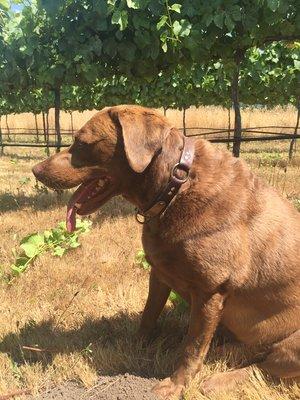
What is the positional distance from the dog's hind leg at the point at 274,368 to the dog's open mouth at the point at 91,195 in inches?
48.0

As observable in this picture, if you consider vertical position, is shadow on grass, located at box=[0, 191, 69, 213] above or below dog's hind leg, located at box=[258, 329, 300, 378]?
below

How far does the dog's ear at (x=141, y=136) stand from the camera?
2225 mm

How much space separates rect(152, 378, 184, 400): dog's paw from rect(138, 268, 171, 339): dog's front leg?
1.72 ft

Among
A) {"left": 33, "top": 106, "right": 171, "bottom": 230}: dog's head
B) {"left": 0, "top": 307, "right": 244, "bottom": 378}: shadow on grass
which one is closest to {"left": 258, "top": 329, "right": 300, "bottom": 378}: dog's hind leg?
{"left": 0, "top": 307, "right": 244, "bottom": 378}: shadow on grass

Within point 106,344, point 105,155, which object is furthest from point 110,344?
point 105,155

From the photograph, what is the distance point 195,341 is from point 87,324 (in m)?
1.09

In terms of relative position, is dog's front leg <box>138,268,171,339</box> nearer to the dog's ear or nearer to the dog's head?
the dog's head

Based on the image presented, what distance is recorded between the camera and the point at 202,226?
236cm

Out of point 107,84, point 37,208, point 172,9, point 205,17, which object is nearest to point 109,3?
point 172,9

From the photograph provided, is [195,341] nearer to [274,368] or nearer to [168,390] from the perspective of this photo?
[168,390]

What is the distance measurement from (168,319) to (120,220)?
271 centimetres

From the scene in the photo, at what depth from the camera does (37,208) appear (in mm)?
6965

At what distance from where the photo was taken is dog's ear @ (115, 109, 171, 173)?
2225mm

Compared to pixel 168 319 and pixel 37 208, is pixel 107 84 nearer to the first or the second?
pixel 37 208
